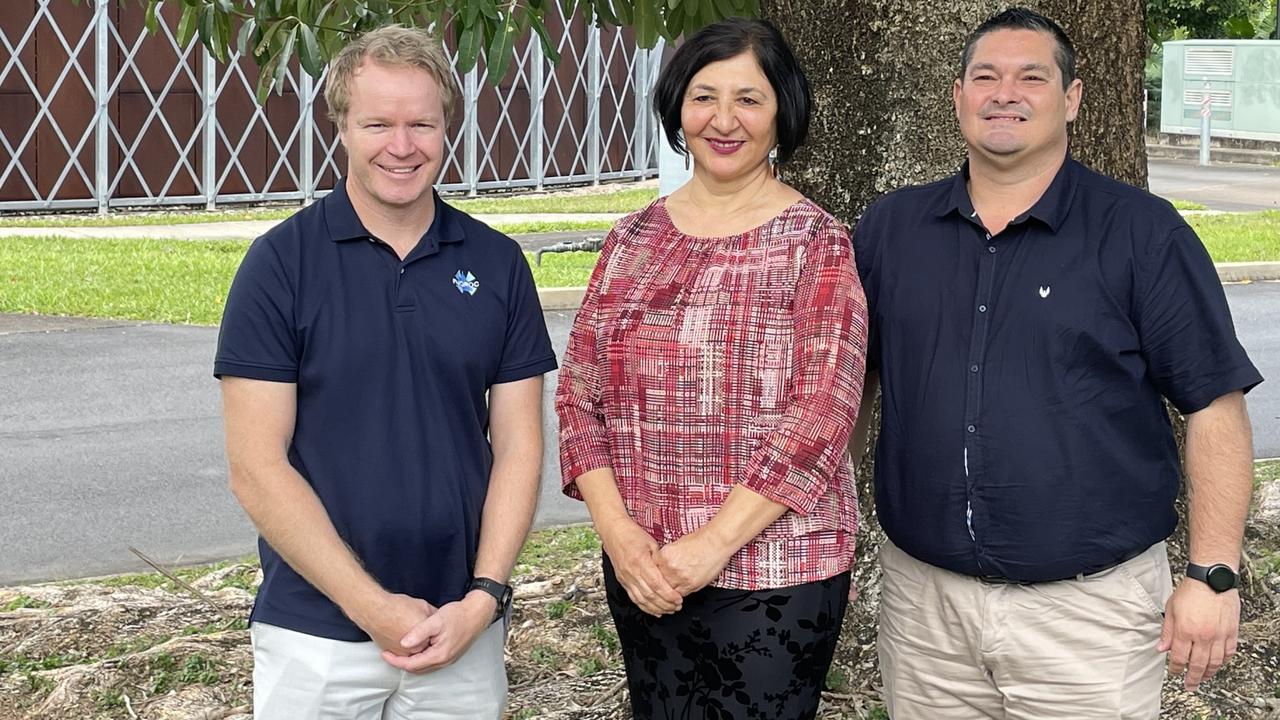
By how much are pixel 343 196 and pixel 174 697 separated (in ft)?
7.83

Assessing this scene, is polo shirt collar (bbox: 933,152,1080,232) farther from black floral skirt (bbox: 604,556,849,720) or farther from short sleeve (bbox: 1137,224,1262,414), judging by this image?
black floral skirt (bbox: 604,556,849,720)

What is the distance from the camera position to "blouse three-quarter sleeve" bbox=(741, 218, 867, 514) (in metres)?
3.12

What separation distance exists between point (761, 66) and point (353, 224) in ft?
2.79

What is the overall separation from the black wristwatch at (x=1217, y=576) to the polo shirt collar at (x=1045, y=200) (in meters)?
0.70

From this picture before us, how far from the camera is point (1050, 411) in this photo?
3.19 metres

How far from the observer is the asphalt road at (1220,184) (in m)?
23.8

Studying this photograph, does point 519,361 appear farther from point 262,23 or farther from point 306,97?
point 306,97

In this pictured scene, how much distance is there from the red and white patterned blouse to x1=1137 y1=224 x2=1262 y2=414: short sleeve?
0.54 m

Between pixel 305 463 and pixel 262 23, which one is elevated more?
pixel 262 23

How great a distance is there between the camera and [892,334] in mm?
3344

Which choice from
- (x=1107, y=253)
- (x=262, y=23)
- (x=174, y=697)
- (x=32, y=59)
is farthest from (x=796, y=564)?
(x=32, y=59)

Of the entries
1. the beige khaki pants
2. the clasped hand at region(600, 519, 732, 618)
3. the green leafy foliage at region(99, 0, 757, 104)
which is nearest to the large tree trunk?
the green leafy foliage at region(99, 0, 757, 104)

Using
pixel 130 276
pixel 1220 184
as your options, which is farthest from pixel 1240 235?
pixel 130 276

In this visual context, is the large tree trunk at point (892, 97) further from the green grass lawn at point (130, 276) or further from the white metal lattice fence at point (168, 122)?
the white metal lattice fence at point (168, 122)
